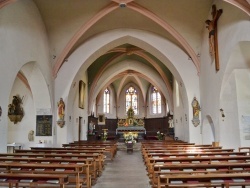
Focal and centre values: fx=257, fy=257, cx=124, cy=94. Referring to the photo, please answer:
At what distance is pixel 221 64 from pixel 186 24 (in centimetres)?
358

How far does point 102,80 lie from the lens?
2216 centimetres

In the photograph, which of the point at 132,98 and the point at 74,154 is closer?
the point at 74,154

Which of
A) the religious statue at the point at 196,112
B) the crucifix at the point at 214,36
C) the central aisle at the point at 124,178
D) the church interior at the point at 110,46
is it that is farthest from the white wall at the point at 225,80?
the central aisle at the point at 124,178

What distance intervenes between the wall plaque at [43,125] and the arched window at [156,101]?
1579 cm

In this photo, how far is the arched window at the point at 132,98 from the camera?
96.8ft

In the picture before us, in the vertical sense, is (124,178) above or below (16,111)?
below

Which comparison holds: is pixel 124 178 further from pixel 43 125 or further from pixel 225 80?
pixel 43 125

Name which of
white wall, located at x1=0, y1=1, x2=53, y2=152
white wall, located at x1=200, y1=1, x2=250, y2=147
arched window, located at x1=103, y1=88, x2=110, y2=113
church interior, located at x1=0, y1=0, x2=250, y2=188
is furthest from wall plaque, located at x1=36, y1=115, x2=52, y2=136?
arched window, located at x1=103, y1=88, x2=110, y2=113

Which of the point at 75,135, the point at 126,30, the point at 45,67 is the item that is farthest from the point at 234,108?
the point at 75,135

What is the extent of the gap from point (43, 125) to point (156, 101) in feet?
52.9

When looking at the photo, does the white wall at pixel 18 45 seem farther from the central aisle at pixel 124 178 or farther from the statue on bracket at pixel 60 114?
the central aisle at pixel 124 178

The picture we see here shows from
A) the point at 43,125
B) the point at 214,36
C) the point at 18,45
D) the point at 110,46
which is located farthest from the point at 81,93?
the point at 214,36

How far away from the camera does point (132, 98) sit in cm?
2972

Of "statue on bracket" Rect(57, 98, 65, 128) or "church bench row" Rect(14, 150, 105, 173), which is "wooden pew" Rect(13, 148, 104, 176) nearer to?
"church bench row" Rect(14, 150, 105, 173)
